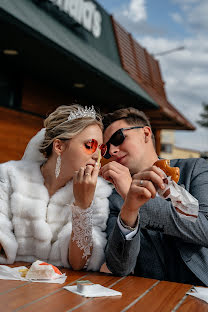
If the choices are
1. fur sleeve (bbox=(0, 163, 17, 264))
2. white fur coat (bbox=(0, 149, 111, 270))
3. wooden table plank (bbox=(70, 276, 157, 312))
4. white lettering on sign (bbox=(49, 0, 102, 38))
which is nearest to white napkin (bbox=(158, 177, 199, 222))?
wooden table plank (bbox=(70, 276, 157, 312))

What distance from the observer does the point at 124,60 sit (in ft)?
37.4

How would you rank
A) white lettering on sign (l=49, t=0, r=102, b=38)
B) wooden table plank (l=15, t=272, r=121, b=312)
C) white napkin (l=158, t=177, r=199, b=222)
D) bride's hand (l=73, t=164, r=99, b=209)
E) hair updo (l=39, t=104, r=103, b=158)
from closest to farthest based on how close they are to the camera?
wooden table plank (l=15, t=272, r=121, b=312) < white napkin (l=158, t=177, r=199, b=222) < bride's hand (l=73, t=164, r=99, b=209) < hair updo (l=39, t=104, r=103, b=158) < white lettering on sign (l=49, t=0, r=102, b=38)

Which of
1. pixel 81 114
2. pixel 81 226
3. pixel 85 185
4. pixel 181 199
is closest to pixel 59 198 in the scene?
pixel 81 226

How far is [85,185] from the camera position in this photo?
2191 mm

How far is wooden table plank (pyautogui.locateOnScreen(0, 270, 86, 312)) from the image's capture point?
1573 mm

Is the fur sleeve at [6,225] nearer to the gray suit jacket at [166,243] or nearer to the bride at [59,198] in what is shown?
the bride at [59,198]

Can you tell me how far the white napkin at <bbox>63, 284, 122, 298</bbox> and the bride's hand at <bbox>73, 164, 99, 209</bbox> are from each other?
1.83ft

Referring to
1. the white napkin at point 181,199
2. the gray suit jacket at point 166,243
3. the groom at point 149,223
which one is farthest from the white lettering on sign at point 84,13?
the white napkin at point 181,199

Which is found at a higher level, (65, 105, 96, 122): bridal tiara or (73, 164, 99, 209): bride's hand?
(65, 105, 96, 122): bridal tiara

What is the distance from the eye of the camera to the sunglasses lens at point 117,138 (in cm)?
310

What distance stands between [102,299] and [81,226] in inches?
25.0

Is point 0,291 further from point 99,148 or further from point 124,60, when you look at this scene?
point 124,60

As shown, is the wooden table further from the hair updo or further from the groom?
the hair updo

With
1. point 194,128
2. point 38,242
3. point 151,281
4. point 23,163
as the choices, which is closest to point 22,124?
point 23,163
